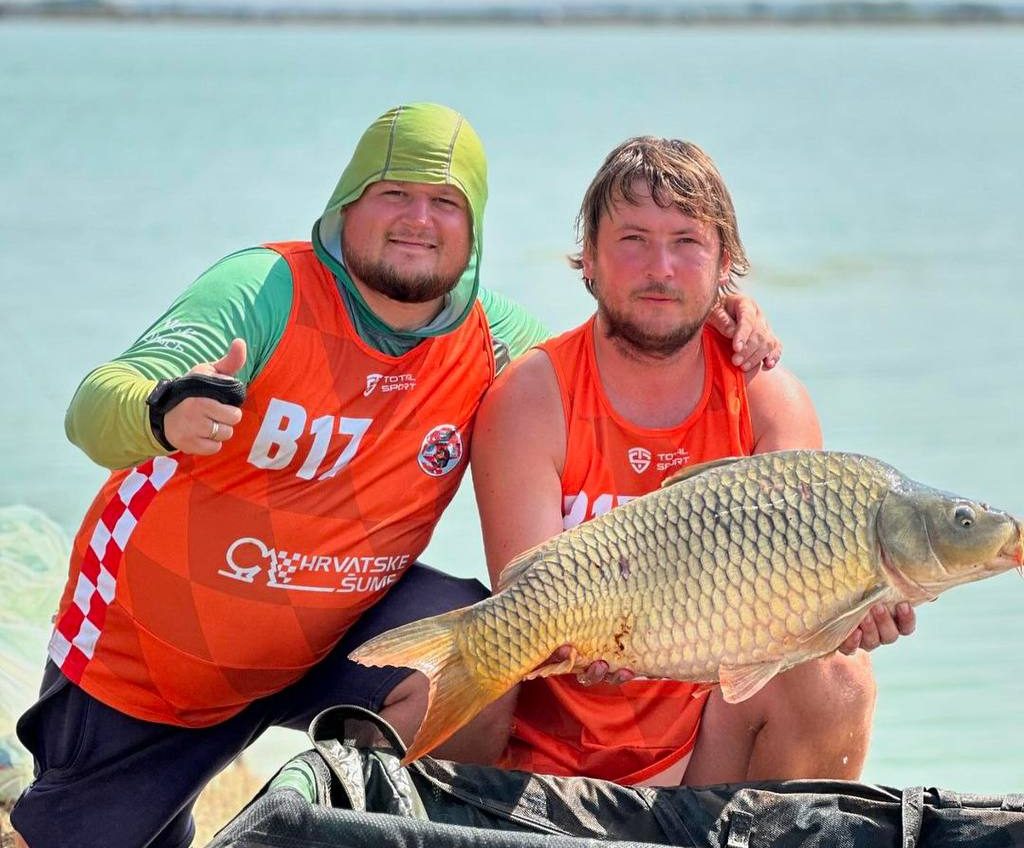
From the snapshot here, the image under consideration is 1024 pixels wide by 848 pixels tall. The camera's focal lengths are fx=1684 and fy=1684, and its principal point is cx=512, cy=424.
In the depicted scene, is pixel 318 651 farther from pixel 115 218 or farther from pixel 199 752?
pixel 115 218

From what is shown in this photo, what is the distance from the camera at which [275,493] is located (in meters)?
2.95

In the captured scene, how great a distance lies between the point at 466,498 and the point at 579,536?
127 inches

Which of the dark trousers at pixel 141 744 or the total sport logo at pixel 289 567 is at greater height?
the total sport logo at pixel 289 567

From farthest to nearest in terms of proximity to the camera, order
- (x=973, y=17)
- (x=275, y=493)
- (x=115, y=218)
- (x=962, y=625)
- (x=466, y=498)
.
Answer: (x=973, y=17)
(x=115, y=218)
(x=466, y=498)
(x=962, y=625)
(x=275, y=493)

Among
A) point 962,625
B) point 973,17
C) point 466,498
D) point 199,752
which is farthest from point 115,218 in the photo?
point 973,17

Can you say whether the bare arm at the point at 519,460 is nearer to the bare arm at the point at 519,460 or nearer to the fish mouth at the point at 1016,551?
the bare arm at the point at 519,460

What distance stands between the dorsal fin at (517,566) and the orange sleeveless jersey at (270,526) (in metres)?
0.39

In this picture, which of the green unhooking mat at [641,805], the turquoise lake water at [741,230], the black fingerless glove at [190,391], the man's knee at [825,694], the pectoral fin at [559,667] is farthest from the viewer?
the turquoise lake water at [741,230]

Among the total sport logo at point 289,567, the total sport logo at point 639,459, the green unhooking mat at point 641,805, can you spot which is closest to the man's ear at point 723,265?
the total sport logo at point 639,459

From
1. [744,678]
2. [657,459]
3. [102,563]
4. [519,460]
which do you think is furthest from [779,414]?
[102,563]

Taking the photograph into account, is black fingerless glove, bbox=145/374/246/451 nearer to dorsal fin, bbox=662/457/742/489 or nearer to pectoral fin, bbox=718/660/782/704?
dorsal fin, bbox=662/457/742/489

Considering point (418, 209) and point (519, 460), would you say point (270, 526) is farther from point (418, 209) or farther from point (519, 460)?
point (418, 209)

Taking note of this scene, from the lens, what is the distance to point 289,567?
116 inches

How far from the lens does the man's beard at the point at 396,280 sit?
2955mm
